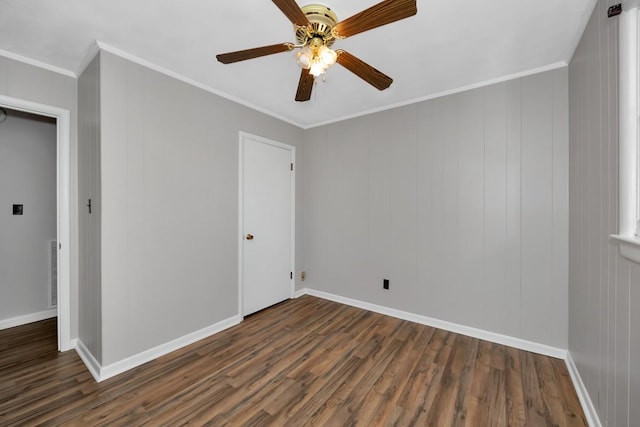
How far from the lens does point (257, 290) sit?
10.3 feet

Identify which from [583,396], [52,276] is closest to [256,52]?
[583,396]

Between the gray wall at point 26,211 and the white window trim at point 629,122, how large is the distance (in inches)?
184

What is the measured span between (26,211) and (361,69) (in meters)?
3.76

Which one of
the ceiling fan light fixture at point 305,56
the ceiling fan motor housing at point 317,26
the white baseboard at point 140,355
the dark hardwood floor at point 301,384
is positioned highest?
the ceiling fan motor housing at point 317,26

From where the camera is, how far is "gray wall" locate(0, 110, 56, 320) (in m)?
2.74

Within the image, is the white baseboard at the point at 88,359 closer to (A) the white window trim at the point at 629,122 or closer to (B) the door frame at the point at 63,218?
(B) the door frame at the point at 63,218

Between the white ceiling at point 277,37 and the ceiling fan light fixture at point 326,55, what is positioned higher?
the white ceiling at point 277,37

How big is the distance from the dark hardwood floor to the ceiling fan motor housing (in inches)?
85.4

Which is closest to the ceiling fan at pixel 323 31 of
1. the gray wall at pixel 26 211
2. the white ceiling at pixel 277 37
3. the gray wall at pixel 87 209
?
the white ceiling at pixel 277 37

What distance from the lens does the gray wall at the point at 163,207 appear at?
198 centimetres

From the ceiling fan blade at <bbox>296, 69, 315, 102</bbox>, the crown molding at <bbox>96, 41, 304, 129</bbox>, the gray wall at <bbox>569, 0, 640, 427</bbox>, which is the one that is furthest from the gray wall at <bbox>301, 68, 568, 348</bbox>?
the ceiling fan blade at <bbox>296, 69, 315, 102</bbox>

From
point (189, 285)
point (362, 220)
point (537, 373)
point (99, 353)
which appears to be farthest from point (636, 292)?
point (99, 353)

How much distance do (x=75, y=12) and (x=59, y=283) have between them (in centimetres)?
207

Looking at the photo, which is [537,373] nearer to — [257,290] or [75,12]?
[257,290]
